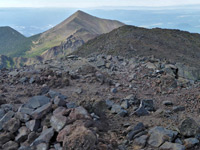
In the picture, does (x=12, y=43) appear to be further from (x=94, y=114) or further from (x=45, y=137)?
(x=45, y=137)

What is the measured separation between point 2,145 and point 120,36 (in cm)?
1801

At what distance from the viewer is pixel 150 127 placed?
19.9 feet

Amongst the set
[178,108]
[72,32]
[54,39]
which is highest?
[72,32]

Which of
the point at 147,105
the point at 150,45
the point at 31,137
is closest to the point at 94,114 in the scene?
the point at 31,137

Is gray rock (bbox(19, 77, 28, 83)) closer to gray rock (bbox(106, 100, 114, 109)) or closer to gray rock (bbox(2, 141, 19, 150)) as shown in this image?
gray rock (bbox(106, 100, 114, 109))

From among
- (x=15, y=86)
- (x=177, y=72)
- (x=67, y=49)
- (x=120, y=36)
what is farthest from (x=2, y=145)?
(x=67, y=49)

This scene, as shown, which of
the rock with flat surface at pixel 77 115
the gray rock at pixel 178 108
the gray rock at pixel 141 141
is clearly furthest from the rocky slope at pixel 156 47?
the rock with flat surface at pixel 77 115

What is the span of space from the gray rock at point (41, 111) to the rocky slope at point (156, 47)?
8398 millimetres

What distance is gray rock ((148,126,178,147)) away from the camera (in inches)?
208

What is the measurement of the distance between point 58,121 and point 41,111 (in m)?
0.79

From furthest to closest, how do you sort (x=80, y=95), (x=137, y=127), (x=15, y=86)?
(x=15, y=86)
(x=80, y=95)
(x=137, y=127)

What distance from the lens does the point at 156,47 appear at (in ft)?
63.3

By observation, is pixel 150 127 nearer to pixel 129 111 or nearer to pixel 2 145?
pixel 129 111

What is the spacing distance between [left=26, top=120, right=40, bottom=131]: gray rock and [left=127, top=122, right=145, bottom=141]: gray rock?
2247 millimetres
